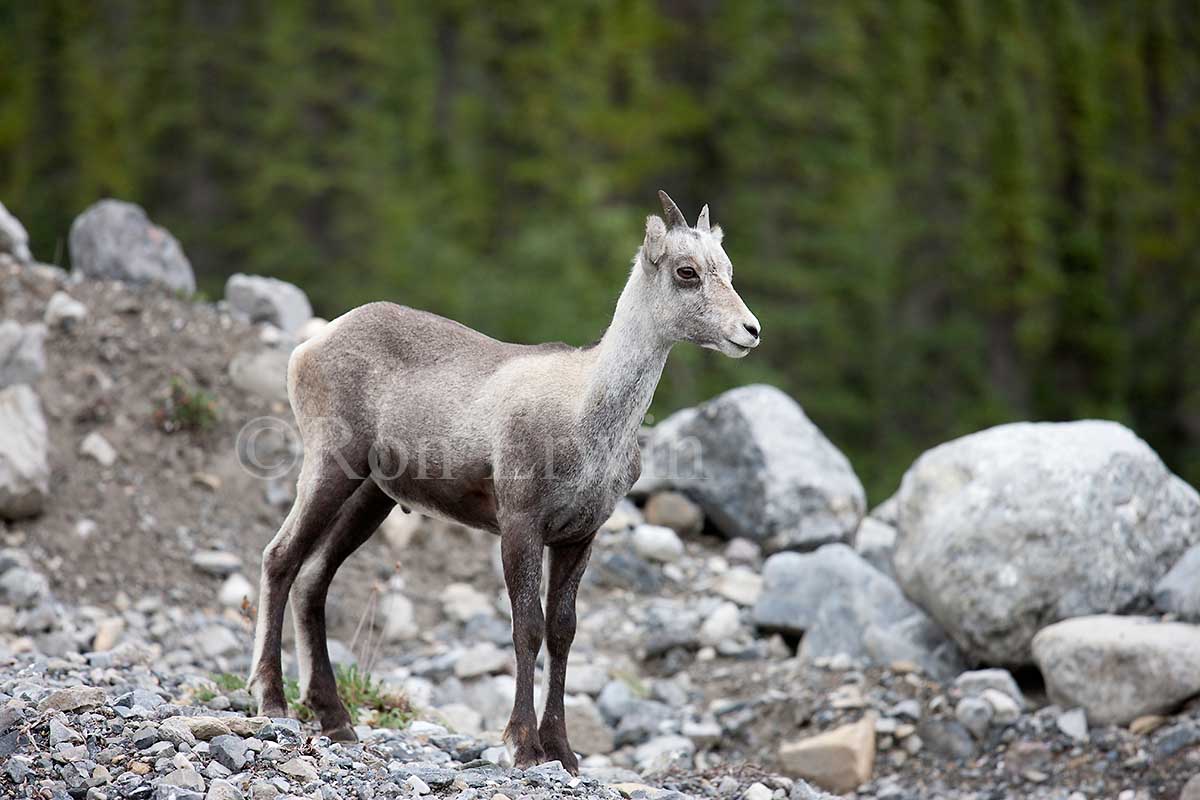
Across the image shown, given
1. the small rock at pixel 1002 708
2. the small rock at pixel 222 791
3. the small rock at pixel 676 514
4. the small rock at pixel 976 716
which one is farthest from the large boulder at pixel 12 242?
the small rock at pixel 1002 708

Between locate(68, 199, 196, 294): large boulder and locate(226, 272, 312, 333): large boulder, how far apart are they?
543mm

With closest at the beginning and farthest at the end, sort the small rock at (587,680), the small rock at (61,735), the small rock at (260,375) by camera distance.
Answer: the small rock at (61,735), the small rock at (587,680), the small rock at (260,375)

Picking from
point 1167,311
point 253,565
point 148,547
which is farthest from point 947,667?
point 1167,311

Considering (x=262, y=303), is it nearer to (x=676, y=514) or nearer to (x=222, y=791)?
(x=676, y=514)

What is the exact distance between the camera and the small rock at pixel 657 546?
13656 mm

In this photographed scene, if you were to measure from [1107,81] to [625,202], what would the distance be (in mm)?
13511

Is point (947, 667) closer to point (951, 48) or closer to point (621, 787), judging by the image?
point (621, 787)

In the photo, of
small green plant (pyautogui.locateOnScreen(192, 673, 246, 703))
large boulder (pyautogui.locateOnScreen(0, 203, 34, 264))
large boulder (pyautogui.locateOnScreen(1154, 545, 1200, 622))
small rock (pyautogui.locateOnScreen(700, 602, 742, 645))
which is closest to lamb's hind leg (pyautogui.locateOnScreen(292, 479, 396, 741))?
small green plant (pyautogui.locateOnScreen(192, 673, 246, 703))

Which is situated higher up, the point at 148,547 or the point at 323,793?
the point at 148,547

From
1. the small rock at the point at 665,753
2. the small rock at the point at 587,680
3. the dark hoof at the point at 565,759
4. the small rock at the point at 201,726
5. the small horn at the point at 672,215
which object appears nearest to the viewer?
the small rock at the point at 201,726

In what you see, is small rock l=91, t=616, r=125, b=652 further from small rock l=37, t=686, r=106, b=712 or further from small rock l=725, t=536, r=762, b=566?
small rock l=725, t=536, r=762, b=566

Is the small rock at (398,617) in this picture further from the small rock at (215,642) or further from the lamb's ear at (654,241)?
the lamb's ear at (654,241)

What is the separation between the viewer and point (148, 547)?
12.5 metres

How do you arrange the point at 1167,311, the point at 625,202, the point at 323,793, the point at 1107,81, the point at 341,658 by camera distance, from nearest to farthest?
the point at 323,793, the point at 341,658, the point at 625,202, the point at 1167,311, the point at 1107,81
